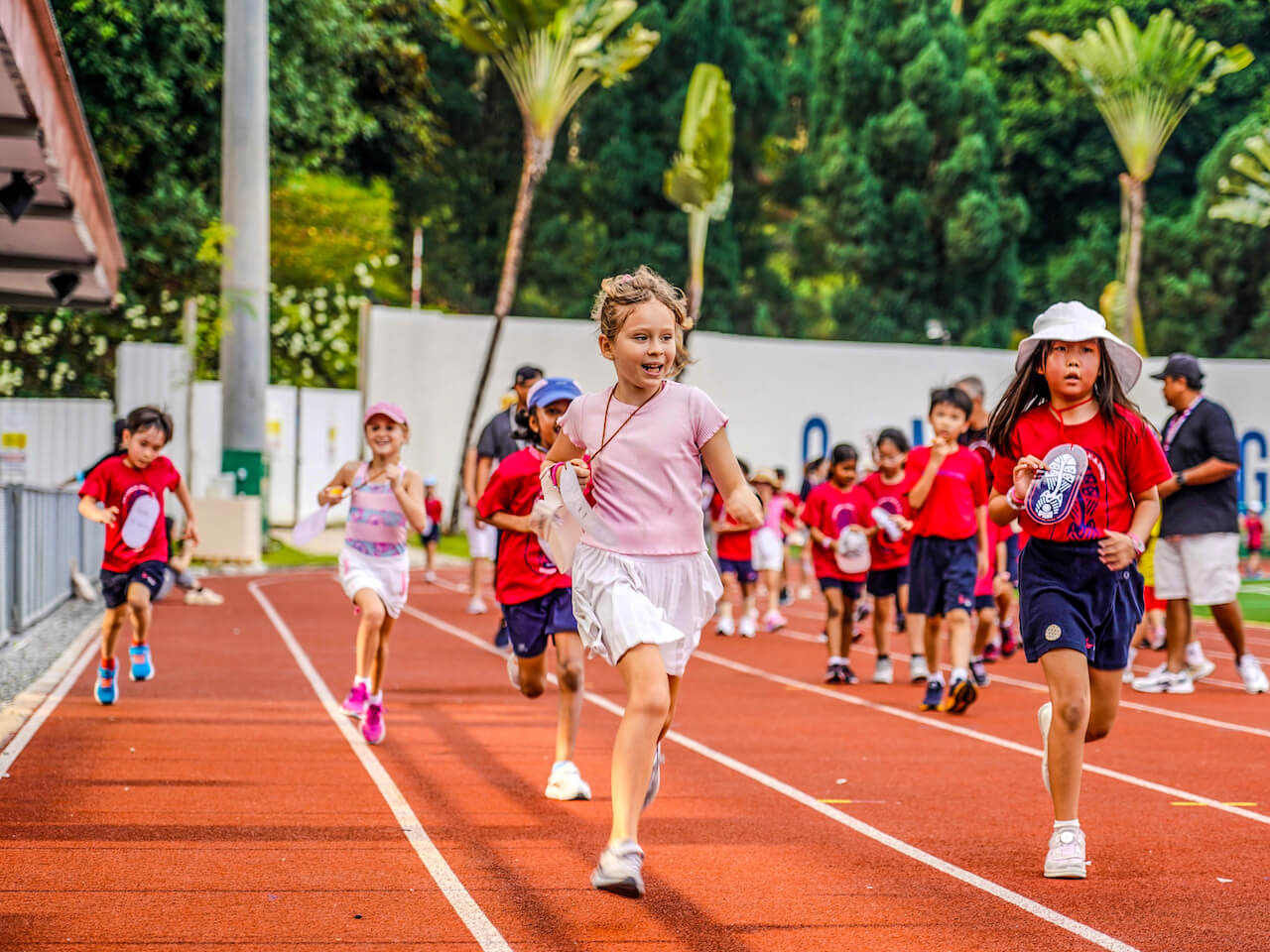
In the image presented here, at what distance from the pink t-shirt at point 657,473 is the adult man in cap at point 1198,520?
21.2 feet

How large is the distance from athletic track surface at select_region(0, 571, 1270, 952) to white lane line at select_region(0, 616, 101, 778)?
5 centimetres

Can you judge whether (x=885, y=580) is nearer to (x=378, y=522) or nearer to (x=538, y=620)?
(x=378, y=522)

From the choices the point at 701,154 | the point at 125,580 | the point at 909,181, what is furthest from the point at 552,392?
the point at 909,181

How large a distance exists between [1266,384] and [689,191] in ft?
37.5

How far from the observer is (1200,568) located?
37.9 feet

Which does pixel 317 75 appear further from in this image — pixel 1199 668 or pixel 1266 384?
pixel 1199 668

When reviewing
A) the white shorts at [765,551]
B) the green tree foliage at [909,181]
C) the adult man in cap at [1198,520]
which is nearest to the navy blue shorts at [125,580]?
the adult man in cap at [1198,520]

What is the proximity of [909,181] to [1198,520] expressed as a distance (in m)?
37.7

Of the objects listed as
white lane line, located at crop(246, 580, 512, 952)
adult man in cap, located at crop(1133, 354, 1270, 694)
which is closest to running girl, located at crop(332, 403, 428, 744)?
white lane line, located at crop(246, 580, 512, 952)

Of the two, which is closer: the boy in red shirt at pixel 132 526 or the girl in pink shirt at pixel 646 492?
the girl in pink shirt at pixel 646 492

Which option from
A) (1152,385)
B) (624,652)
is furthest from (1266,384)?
(624,652)

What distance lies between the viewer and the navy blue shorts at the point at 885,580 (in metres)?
12.1

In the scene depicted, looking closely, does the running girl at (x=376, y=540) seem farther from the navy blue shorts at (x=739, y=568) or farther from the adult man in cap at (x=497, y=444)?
the navy blue shorts at (x=739, y=568)

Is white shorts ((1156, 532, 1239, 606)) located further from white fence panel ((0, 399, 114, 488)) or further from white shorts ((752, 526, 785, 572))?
white fence panel ((0, 399, 114, 488))
